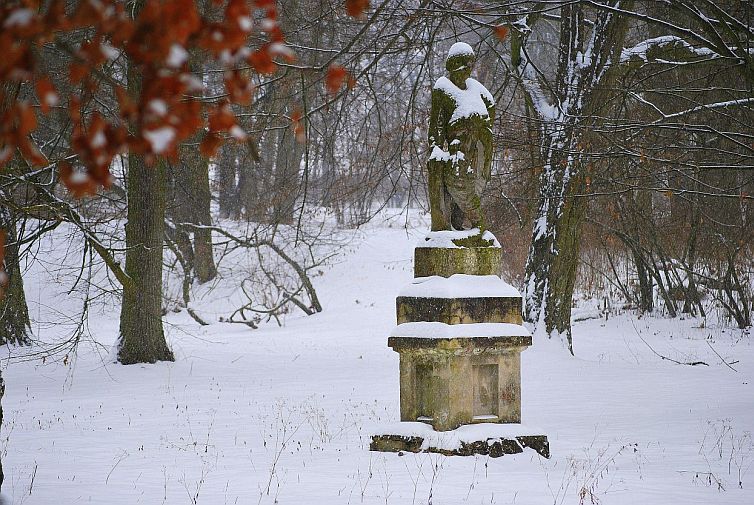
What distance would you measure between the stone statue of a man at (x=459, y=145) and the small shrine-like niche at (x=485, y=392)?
4.21ft

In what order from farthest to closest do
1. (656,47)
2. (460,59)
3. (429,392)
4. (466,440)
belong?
(656,47), (460,59), (429,392), (466,440)

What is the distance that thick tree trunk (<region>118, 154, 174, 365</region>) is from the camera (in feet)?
47.8

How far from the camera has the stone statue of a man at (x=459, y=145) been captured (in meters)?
8.16

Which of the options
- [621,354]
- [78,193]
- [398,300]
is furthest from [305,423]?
[621,354]

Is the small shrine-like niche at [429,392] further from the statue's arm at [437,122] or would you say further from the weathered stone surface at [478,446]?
the statue's arm at [437,122]

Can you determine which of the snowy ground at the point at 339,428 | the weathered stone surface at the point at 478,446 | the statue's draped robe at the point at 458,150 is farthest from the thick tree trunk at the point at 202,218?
the weathered stone surface at the point at 478,446

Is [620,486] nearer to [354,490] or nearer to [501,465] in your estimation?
[501,465]

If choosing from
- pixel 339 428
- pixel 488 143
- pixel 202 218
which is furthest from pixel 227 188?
pixel 488 143

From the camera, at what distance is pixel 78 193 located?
2.15 metres

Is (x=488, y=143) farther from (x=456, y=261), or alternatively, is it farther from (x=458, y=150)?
Result: (x=456, y=261)

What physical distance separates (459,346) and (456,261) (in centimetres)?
78

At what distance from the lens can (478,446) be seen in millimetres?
7645

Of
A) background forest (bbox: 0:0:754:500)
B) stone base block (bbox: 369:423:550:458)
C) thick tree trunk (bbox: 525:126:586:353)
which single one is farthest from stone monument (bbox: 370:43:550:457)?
thick tree trunk (bbox: 525:126:586:353)

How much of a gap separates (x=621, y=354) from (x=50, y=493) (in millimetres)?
12714
